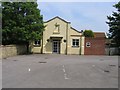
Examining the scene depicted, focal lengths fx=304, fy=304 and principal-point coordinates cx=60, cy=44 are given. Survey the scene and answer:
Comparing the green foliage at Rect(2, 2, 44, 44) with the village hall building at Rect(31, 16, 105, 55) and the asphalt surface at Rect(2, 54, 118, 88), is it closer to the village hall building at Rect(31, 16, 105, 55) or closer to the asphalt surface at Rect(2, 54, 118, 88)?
the village hall building at Rect(31, 16, 105, 55)

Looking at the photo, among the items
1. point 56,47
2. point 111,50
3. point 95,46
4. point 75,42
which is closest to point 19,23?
point 56,47

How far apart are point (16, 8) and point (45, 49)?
9.61 m

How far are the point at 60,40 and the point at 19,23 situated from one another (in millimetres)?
9674

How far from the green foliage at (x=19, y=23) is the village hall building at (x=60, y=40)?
4851 mm

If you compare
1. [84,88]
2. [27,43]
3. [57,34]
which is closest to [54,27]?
[57,34]

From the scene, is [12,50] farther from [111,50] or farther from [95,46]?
[111,50]

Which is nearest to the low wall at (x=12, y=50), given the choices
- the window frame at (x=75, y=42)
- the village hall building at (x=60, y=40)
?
the village hall building at (x=60, y=40)

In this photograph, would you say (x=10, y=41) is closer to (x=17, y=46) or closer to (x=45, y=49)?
(x=17, y=46)

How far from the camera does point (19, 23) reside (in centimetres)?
4588

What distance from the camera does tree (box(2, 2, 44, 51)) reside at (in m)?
45.0

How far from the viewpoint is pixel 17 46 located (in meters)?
44.9

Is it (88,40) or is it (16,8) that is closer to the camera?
(16,8)

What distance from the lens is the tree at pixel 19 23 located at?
45031mm

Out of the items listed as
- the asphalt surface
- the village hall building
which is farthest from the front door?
the asphalt surface
